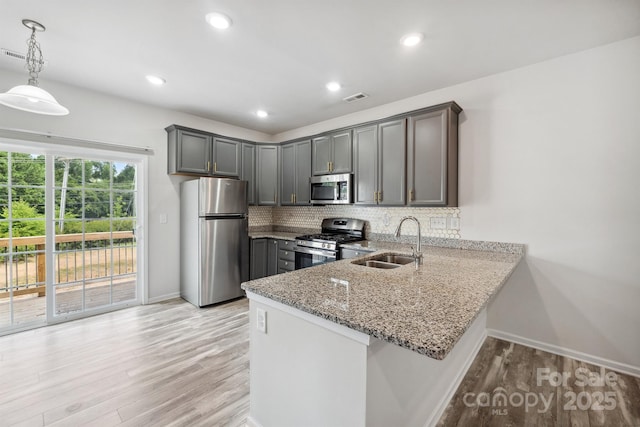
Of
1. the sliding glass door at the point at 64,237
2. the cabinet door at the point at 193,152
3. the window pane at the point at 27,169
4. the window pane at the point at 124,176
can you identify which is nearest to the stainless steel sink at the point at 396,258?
the cabinet door at the point at 193,152

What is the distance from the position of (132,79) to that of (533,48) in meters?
3.76

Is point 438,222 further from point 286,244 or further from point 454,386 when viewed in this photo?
point 286,244

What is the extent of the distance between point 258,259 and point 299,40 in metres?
2.93

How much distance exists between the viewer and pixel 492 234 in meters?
2.78

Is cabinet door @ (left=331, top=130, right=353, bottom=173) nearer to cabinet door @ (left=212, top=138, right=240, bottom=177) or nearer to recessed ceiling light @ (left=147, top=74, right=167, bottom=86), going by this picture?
cabinet door @ (left=212, top=138, right=240, bottom=177)

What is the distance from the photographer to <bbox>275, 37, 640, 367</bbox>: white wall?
2.21 m

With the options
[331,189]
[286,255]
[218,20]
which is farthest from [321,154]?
[218,20]

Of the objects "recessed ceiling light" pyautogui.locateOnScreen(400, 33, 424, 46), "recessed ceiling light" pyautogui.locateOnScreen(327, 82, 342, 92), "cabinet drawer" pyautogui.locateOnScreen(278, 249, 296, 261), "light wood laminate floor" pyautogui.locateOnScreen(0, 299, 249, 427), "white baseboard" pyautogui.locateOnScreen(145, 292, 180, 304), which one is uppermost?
"recessed ceiling light" pyautogui.locateOnScreen(327, 82, 342, 92)

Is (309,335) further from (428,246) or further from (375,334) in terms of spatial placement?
(428,246)

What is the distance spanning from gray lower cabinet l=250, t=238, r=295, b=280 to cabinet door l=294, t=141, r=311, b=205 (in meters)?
0.70

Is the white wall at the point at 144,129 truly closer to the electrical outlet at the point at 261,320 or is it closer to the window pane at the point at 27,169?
the window pane at the point at 27,169

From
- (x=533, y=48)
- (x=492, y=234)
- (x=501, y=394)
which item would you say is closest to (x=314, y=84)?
(x=533, y=48)

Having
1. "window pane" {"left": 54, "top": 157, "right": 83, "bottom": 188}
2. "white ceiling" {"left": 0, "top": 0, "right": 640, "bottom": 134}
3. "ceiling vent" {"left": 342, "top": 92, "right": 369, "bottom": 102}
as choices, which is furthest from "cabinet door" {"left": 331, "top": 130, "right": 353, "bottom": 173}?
"window pane" {"left": 54, "top": 157, "right": 83, "bottom": 188}

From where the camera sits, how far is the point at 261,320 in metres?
1.51
